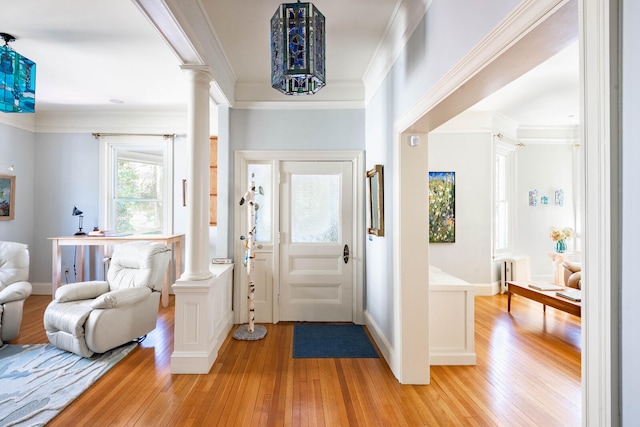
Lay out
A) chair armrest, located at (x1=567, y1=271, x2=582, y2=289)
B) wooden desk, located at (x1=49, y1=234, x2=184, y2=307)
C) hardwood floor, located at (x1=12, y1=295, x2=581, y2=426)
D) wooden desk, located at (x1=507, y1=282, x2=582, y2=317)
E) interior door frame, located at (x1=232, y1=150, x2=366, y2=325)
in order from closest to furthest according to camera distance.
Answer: hardwood floor, located at (x1=12, y1=295, x2=581, y2=426) → wooden desk, located at (x1=507, y1=282, x2=582, y2=317) → interior door frame, located at (x1=232, y1=150, x2=366, y2=325) → chair armrest, located at (x1=567, y1=271, x2=582, y2=289) → wooden desk, located at (x1=49, y1=234, x2=184, y2=307)

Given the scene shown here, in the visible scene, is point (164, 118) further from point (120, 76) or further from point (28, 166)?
point (28, 166)

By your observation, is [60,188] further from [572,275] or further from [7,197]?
[572,275]

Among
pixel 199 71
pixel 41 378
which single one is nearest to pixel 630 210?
pixel 199 71

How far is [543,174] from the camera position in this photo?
580 centimetres

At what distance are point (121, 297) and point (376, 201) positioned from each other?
2605 mm

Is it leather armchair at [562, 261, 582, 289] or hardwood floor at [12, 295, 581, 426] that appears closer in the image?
hardwood floor at [12, 295, 581, 426]

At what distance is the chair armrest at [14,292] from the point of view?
10.2 ft

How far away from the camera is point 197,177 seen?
2848 mm

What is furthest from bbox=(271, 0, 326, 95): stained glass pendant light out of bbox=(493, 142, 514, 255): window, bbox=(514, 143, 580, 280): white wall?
bbox=(514, 143, 580, 280): white wall

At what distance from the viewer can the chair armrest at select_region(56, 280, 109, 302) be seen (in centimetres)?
315

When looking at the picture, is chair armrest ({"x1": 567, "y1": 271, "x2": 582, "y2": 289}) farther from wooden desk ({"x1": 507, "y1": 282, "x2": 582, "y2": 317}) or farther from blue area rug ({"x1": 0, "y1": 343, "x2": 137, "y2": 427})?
blue area rug ({"x1": 0, "y1": 343, "x2": 137, "y2": 427})

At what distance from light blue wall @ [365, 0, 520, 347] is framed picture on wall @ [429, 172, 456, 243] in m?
1.83

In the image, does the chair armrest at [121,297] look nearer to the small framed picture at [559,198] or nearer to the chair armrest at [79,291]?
the chair armrest at [79,291]

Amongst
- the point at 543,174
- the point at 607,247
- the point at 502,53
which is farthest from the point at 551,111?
the point at 607,247
